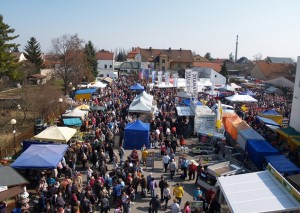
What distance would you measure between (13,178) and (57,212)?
9.21 ft

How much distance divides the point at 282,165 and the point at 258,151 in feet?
5.71

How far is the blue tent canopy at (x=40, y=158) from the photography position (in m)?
11.8

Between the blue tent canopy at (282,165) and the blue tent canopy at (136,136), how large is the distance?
6793 mm

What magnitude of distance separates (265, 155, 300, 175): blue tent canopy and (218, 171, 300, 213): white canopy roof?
2.75m

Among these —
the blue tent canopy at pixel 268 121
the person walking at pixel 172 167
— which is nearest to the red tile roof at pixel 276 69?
the blue tent canopy at pixel 268 121

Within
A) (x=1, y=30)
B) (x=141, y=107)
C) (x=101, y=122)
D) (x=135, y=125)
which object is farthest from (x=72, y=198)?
(x=1, y=30)

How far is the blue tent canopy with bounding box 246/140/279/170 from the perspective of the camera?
14.6m

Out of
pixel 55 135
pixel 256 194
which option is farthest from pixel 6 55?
pixel 256 194

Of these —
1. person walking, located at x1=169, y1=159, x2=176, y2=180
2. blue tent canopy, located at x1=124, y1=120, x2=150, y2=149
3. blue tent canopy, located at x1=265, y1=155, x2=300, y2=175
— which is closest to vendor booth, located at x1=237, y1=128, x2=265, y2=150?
blue tent canopy, located at x1=265, y1=155, x2=300, y2=175

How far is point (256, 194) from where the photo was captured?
8.97m

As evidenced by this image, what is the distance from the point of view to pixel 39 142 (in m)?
14.7

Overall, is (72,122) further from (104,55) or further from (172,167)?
(104,55)

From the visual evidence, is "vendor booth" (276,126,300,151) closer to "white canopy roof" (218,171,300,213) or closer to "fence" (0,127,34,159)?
"white canopy roof" (218,171,300,213)

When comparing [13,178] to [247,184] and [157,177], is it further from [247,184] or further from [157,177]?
[247,184]
